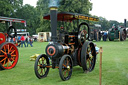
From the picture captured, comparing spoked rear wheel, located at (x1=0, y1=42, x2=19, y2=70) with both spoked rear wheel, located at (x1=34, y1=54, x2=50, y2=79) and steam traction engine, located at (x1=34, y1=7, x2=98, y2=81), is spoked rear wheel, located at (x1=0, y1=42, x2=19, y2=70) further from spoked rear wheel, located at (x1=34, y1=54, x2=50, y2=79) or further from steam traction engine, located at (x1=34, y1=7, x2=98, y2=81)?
spoked rear wheel, located at (x1=34, y1=54, x2=50, y2=79)

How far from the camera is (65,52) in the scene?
5.01m

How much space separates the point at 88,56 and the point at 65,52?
0.88 meters

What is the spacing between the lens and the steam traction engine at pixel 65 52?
177 inches

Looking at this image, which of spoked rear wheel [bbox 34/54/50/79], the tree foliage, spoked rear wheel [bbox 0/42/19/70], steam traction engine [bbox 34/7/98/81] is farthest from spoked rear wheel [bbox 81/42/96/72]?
the tree foliage

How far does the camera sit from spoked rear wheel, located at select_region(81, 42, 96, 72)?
5.06 meters

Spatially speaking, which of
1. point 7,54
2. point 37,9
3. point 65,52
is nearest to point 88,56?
point 65,52

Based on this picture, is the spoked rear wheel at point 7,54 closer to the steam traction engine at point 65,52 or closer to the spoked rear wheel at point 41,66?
the steam traction engine at point 65,52

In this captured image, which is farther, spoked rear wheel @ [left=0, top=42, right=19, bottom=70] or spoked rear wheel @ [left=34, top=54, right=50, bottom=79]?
spoked rear wheel @ [left=0, top=42, right=19, bottom=70]

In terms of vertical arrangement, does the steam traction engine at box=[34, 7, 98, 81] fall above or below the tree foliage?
below

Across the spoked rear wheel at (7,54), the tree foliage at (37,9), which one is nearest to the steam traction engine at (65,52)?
the spoked rear wheel at (7,54)

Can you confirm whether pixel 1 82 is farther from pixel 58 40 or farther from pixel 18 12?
pixel 18 12

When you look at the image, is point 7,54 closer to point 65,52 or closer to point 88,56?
point 65,52

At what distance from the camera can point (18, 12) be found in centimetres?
4091

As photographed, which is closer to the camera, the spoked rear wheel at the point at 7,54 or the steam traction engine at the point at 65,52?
the steam traction engine at the point at 65,52
